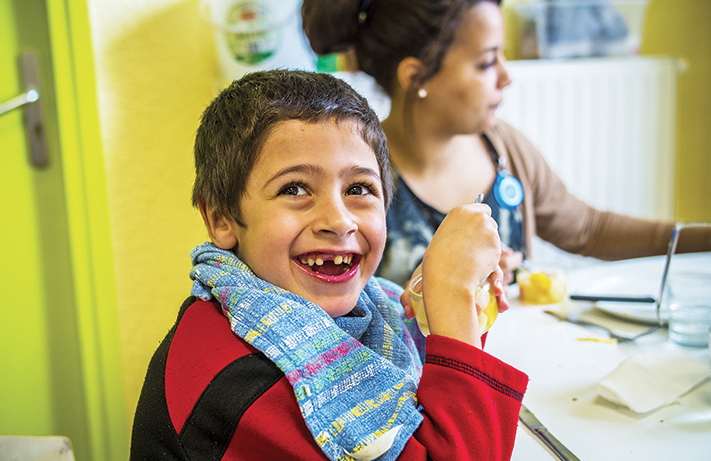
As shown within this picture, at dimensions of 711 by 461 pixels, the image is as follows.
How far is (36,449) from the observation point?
56 cm

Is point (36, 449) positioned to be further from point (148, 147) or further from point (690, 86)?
point (690, 86)

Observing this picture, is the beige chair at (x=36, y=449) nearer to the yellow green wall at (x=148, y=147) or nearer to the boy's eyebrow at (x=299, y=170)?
the boy's eyebrow at (x=299, y=170)

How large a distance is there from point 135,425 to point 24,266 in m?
0.78

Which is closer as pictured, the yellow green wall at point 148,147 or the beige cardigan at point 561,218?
the yellow green wall at point 148,147

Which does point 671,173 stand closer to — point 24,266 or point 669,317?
point 669,317

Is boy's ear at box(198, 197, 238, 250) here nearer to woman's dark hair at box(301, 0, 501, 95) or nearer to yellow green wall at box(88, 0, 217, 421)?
yellow green wall at box(88, 0, 217, 421)

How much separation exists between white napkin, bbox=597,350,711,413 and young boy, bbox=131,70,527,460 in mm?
145

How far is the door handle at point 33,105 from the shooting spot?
1132mm

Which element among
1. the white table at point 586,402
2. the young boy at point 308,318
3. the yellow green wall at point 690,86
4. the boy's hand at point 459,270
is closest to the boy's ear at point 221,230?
the young boy at point 308,318

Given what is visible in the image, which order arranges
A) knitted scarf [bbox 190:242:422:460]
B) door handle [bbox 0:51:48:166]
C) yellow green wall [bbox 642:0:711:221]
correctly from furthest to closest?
yellow green wall [bbox 642:0:711:221]
door handle [bbox 0:51:48:166]
knitted scarf [bbox 190:242:422:460]

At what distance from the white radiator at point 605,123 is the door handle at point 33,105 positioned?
56.7 inches

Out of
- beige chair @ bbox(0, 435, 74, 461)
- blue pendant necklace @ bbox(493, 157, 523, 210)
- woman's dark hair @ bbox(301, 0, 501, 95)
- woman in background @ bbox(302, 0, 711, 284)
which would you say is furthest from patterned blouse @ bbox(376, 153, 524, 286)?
beige chair @ bbox(0, 435, 74, 461)

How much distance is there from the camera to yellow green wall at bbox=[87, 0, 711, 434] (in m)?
1.16

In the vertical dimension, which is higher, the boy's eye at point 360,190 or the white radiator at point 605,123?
the white radiator at point 605,123
